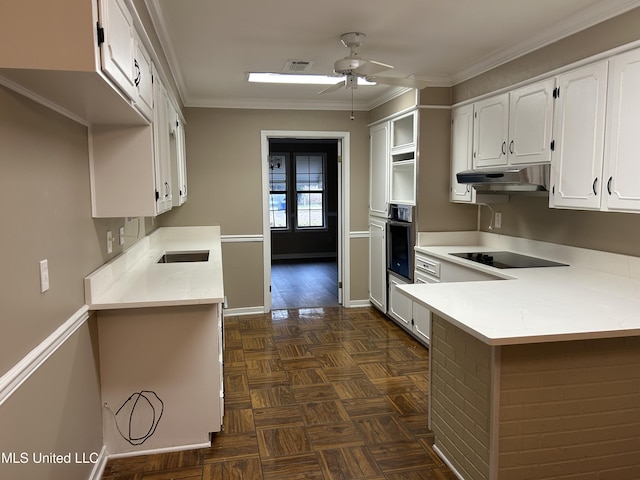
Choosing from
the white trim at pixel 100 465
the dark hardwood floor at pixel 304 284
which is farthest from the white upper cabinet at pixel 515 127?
the white trim at pixel 100 465

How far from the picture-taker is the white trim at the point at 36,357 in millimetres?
1330

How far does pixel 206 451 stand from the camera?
8.43ft

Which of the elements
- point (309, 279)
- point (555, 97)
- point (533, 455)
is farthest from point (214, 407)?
point (309, 279)

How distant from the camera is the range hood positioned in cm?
305

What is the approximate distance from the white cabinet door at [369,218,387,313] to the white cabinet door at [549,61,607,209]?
2288 mm

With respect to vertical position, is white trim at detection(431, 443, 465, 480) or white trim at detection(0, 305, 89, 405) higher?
white trim at detection(0, 305, 89, 405)

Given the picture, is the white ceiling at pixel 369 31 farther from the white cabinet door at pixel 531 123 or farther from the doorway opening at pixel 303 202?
the doorway opening at pixel 303 202

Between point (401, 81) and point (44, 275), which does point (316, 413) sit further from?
point (401, 81)

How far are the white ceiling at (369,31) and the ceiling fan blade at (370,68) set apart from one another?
25 centimetres

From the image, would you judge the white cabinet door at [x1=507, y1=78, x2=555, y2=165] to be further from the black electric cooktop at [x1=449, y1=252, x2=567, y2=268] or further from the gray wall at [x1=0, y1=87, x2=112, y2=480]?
the gray wall at [x1=0, y1=87, x2=112, y2=480]

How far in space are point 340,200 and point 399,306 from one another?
5.18 feet

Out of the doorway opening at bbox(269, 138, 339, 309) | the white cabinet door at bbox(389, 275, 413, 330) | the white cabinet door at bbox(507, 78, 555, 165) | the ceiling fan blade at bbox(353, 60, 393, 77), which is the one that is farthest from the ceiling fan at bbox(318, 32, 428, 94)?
the doorway opening at bbox(269, 138, 339, 309)

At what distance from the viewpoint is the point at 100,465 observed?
7.69 ft

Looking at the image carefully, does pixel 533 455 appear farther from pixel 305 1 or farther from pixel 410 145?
pixel 410 145
